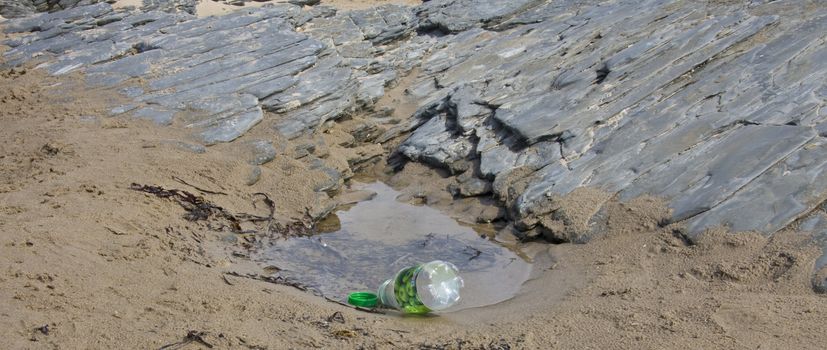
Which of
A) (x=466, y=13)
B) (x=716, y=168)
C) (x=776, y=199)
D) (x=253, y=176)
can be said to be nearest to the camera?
(x=776, y=199)

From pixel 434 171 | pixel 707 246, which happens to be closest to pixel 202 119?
pixel 434 171

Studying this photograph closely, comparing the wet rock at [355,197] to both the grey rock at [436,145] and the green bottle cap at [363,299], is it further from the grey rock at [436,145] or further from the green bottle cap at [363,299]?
the green bottle cap at [363,299]

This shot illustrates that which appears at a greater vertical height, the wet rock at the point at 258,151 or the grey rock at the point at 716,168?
the grey rock at the point at 716,168

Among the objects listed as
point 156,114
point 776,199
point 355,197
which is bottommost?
point 355,197

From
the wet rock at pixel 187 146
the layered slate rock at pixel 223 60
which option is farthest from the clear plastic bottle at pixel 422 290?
the layered slate rock at pixel 223 60

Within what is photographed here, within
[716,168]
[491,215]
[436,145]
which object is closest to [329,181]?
[436,145]

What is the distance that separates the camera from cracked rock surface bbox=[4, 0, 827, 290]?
26.1ft

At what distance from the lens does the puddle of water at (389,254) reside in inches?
279

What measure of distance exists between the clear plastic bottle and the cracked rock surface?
Result: 6.75 feet

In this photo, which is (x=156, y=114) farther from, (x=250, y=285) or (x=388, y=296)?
(x=388, y=296)

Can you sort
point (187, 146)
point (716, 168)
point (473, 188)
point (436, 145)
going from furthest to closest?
1. point (436, 145)
2. point (473, 188)
3. point (187, 146)
4. point (716, 168)

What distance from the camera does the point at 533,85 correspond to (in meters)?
10.9

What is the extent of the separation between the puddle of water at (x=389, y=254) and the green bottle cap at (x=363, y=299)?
288 millimetres

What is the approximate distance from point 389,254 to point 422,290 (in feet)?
5.71
